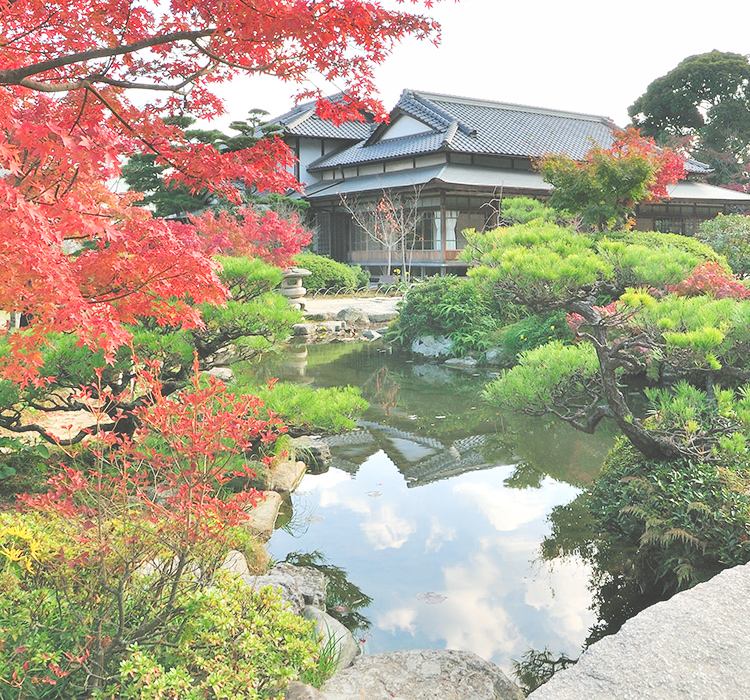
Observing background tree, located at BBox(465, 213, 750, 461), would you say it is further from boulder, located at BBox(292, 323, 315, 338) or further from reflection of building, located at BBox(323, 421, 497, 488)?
boulder, located at BBox(292, 323, 315, 338)

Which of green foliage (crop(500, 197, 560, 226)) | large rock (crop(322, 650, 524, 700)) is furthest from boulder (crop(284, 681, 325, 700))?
green foliage (crop(500, 197, 560, 226))

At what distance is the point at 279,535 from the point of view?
4695 millimetres

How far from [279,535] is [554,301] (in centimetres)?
251

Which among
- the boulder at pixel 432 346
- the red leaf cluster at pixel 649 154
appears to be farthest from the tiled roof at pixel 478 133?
the boulder at pixel 432 346

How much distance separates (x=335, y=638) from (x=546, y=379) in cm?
194

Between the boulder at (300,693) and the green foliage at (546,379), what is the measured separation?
88.3 inches

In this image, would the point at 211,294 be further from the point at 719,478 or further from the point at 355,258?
the point at 355,258

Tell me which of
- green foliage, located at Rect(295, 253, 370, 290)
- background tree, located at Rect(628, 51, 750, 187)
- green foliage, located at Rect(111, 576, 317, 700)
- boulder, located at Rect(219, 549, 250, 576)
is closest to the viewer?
green foliage, located at Rect(111, 576, 317, 700)

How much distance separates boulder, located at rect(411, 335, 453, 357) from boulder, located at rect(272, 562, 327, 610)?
8.30 m

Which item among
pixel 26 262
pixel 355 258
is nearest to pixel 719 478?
pixel 26 262

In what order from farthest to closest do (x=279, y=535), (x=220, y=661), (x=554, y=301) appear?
(x=279, y=535) → (x=554, y=301) → (x=220, y=661)

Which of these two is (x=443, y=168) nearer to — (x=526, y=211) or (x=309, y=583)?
(x=526, y=211)

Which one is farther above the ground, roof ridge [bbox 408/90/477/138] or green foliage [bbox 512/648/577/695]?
roof ridge [bbox 408/90/477/138]

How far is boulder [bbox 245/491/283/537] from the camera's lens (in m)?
4.36
